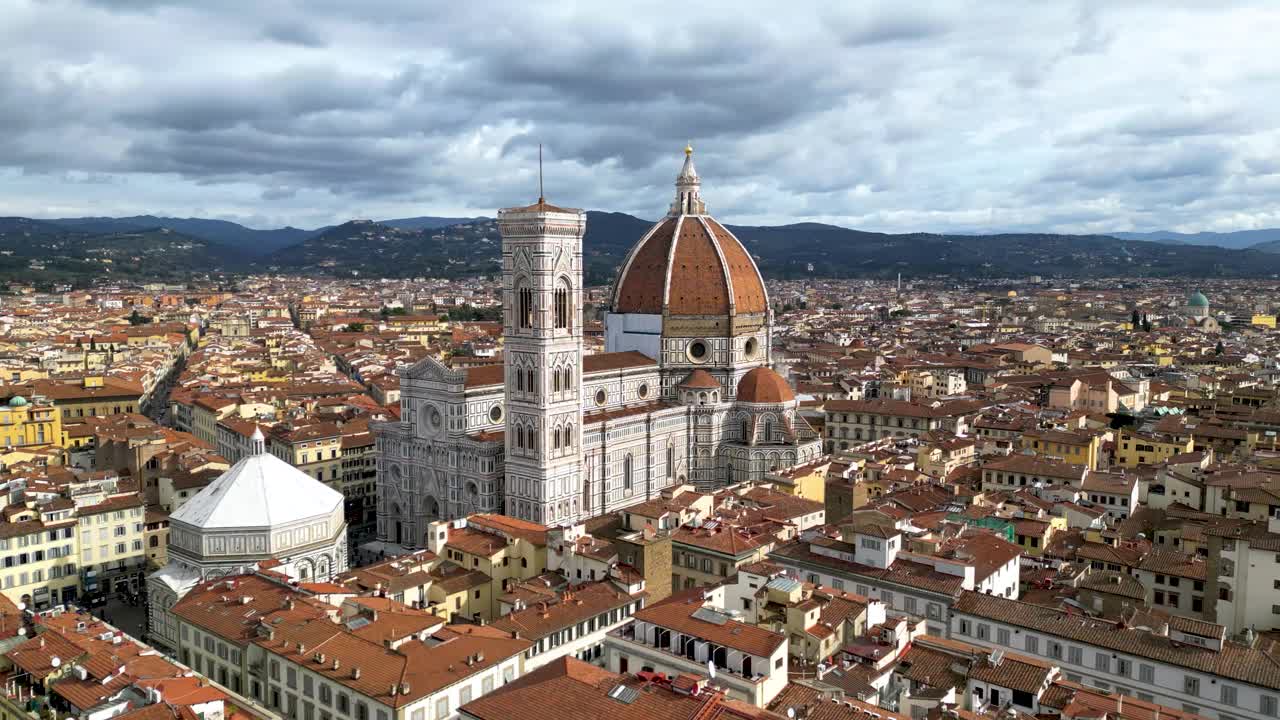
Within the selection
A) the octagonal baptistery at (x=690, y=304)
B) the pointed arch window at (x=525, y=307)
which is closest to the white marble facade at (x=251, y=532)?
the pointed arch window at (x=525, y=307)

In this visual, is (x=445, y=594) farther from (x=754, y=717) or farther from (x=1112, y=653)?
(x=1112, y=653)

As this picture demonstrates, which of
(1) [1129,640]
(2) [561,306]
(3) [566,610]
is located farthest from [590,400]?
(1) [1129,640]

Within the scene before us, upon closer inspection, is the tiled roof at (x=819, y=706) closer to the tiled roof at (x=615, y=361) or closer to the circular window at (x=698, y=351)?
the tiled roof at (x=615, y=361)

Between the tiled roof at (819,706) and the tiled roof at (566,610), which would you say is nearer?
the tiled roof at (819,706)

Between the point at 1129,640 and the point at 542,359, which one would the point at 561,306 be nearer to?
the point at 542,359

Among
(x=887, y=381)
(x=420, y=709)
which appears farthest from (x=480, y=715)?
(x=887, y=381)
